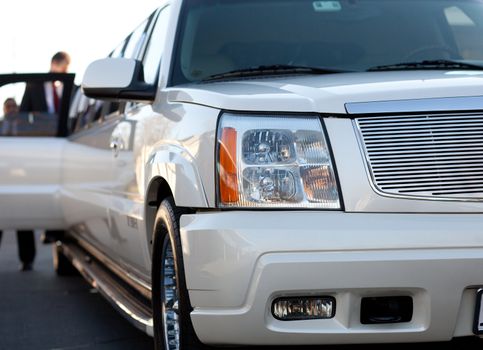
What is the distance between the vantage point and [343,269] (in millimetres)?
3473

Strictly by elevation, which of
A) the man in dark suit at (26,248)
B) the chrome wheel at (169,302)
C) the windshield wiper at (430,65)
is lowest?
the man in dark suit at (26,248)

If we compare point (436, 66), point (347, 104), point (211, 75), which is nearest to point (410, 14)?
point (436, 66)

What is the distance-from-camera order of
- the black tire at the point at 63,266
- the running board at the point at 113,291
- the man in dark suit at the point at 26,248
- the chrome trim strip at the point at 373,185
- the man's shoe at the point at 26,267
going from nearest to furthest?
the chrome trim strip at the point at 373,185, the running board at the point at 113,291, the black tire at the point at 63,266, the man in dark suit at the point at 26,248, the man's shoe at the point at 26,267

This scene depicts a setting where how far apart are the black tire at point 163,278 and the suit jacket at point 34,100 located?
4.44 meters

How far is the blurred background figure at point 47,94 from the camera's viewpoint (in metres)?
8.88

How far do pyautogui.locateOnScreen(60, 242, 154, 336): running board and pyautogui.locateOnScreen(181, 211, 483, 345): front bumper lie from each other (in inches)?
42.2

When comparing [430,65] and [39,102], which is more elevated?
[430,65]

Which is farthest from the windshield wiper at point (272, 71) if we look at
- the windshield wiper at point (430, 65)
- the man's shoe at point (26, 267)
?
the man's shoe at point (26, 267)

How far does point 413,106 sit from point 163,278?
134 centimetres

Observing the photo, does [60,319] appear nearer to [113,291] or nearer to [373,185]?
[113,291]

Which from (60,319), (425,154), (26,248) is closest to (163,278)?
(425,154)

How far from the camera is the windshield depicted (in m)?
4.86

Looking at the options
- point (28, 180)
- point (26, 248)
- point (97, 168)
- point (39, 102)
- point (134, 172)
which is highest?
point (134, 172)

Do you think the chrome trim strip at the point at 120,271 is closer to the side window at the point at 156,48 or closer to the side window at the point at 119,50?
the side window at the point at 156,48
